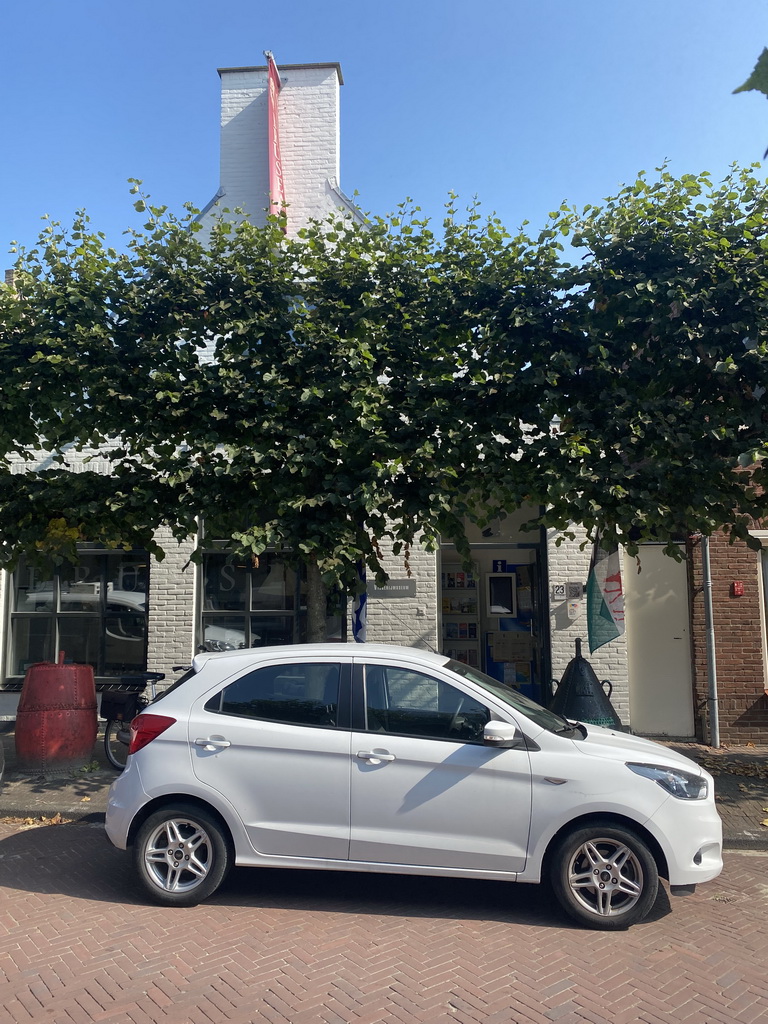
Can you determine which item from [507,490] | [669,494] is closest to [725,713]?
[669,494]

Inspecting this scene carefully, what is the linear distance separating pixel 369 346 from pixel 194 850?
15.5 feet

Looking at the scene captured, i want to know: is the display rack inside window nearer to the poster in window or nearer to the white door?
the poster in window

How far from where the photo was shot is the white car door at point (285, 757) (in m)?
5.16

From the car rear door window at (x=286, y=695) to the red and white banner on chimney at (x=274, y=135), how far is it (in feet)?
31.3

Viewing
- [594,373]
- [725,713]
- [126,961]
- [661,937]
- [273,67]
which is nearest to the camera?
[126,961]

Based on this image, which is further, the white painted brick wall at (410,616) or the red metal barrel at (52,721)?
the white painted brick wall at (410,616)

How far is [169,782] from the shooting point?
525 cm

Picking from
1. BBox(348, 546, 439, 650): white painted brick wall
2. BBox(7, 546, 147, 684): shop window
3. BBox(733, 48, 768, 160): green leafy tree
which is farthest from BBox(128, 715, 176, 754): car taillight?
BBox(7, 546, 147, 684): shop window

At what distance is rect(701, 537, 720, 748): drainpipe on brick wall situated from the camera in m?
Answer: 10.8

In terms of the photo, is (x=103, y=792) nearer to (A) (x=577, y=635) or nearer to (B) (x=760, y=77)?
(A) (x=577, y=635)

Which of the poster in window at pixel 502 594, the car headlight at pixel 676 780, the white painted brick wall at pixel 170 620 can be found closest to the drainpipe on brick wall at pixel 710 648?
the poster in window at pixel 502 594

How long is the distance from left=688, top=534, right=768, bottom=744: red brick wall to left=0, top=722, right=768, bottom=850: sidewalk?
598 millimetres

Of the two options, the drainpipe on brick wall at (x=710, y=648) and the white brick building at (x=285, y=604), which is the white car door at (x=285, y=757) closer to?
the white brick building at (x=285, y=604)

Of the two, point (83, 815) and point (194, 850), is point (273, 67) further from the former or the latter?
point (194, 850)
